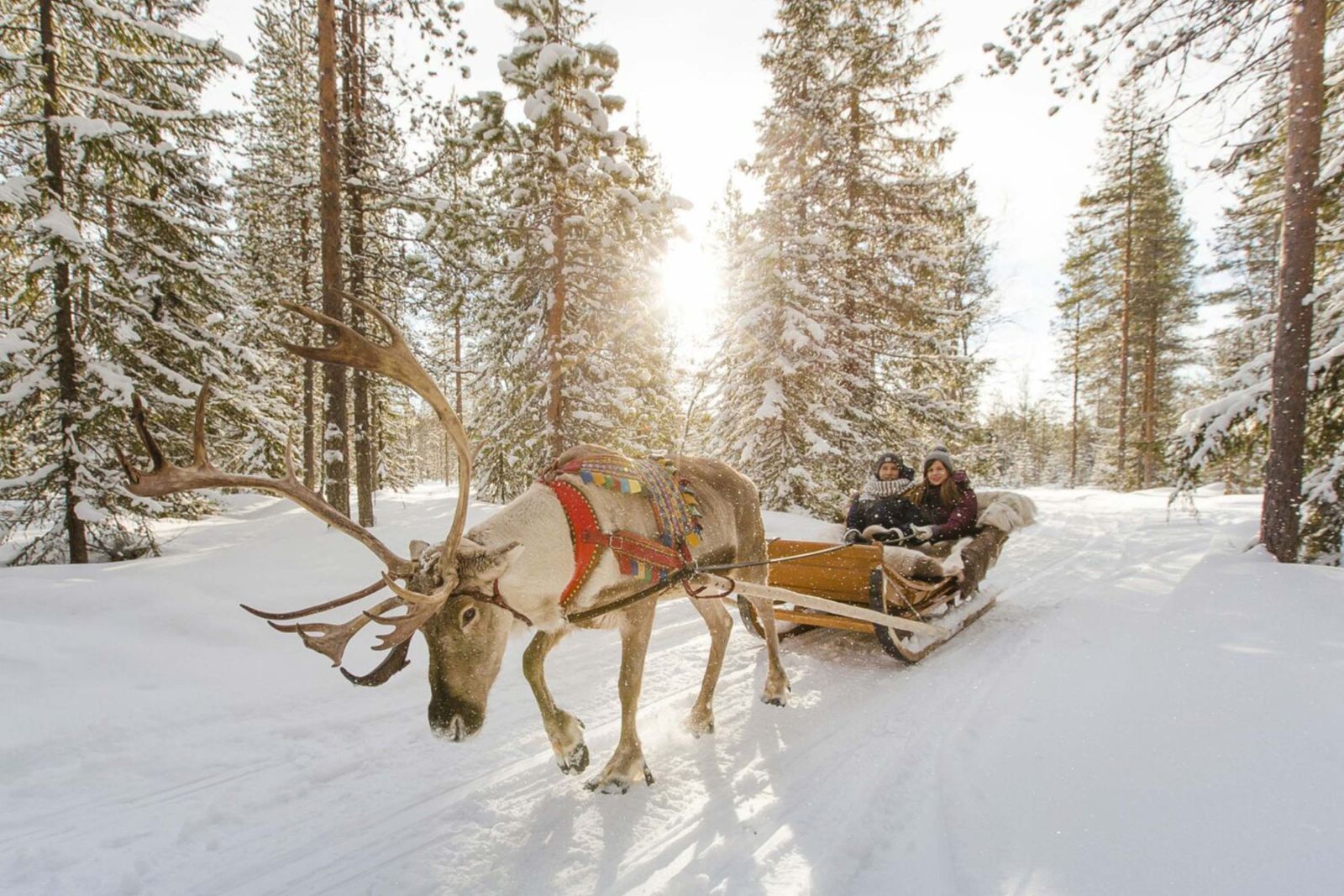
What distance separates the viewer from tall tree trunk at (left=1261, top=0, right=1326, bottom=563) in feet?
20.9

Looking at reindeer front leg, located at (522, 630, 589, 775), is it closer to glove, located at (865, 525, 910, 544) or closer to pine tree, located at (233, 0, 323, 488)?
glove, located at (865, 525, 910, 544)

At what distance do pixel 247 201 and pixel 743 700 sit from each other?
15483 millimetres

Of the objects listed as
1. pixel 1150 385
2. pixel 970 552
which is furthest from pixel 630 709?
pixel 1150 385

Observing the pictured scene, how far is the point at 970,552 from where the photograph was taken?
5.79 m

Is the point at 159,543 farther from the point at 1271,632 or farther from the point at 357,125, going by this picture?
the point at 1271,632

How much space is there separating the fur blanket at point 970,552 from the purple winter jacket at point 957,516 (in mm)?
99

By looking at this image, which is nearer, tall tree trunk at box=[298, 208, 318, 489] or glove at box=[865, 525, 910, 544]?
glove at box=[865, 525, 910, 544]

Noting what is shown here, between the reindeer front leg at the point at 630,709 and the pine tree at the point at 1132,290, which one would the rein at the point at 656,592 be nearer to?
the reindeer front leg at the point at 630,709

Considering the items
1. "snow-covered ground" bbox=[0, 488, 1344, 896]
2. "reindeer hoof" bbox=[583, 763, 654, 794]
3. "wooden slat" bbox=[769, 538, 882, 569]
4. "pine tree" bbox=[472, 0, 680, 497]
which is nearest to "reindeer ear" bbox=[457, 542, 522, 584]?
"snow-covered ground" bbox=[0, 488, 1344, 896]

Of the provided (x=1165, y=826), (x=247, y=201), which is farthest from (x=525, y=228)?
(x=1165, y=826)

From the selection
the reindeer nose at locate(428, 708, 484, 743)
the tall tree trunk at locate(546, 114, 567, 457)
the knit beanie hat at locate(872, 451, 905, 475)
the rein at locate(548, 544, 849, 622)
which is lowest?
the reindeer nose at locate(428, 708, 484, 743)

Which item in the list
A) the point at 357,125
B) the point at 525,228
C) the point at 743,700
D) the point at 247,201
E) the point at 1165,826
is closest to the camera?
the point at 1165,826

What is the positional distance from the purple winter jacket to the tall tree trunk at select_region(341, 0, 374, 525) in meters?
10.0

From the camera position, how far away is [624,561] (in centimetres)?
320
